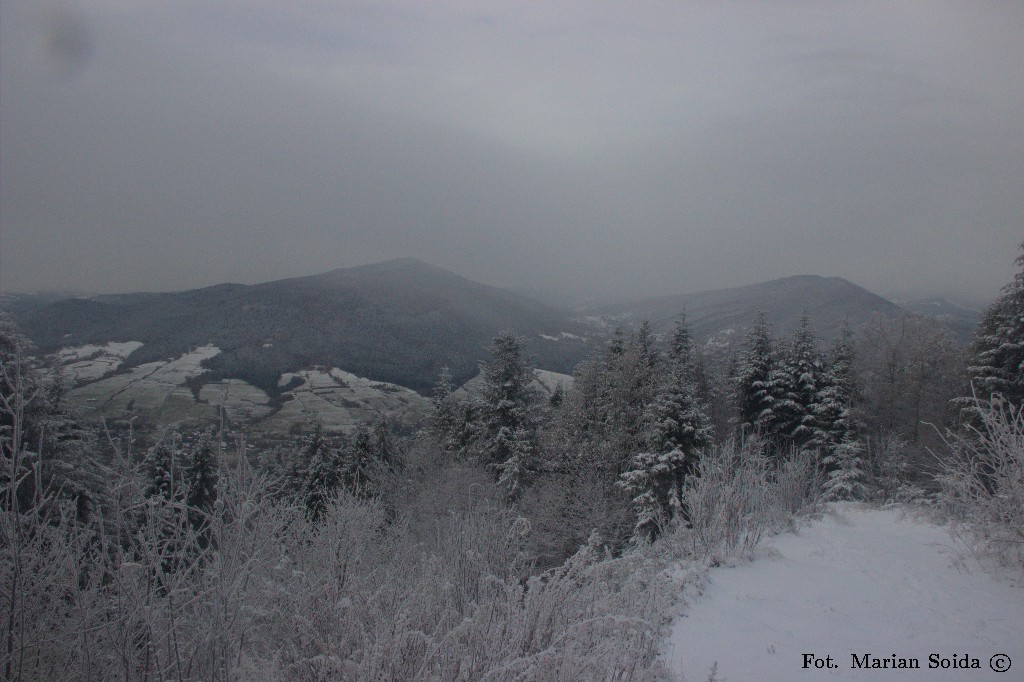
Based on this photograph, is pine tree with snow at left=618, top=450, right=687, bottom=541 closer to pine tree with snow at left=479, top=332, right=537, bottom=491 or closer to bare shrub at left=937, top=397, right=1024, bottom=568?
pine tree with snow at left=479, top=332, right=537, bottom=491

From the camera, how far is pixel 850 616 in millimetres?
4105

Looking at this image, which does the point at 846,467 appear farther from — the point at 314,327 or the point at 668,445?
the point at 314,327

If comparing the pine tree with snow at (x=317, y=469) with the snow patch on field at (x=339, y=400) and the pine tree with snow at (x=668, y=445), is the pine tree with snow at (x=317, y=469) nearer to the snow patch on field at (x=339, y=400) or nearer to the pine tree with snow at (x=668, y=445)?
the pine tree with snow at (x=668, y=445)

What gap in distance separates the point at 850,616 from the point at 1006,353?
57.2 ft

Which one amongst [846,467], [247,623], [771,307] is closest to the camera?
[247,623]

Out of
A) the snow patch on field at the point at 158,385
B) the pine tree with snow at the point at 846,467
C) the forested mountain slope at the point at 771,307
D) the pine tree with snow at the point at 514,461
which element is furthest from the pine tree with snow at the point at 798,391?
the snow patch on field at the point at 158,385

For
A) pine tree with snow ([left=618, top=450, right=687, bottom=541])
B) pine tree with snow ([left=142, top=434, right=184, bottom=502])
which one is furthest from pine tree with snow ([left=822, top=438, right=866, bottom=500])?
pine tree with snow ([left=142, top=434, right=184, bottom=502])

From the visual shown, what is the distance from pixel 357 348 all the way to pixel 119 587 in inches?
4210

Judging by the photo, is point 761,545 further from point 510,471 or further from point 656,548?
point 510,471

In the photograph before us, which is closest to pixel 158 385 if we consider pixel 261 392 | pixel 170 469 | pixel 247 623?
pixel 261 392

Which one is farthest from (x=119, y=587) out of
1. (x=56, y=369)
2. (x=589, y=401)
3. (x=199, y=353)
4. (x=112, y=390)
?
(x=199, y=353)

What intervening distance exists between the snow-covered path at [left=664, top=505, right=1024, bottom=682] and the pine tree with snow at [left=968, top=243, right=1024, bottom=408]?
45.1 feet

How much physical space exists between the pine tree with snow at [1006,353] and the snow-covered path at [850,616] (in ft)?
45.1

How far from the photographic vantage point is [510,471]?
19.4 metres
